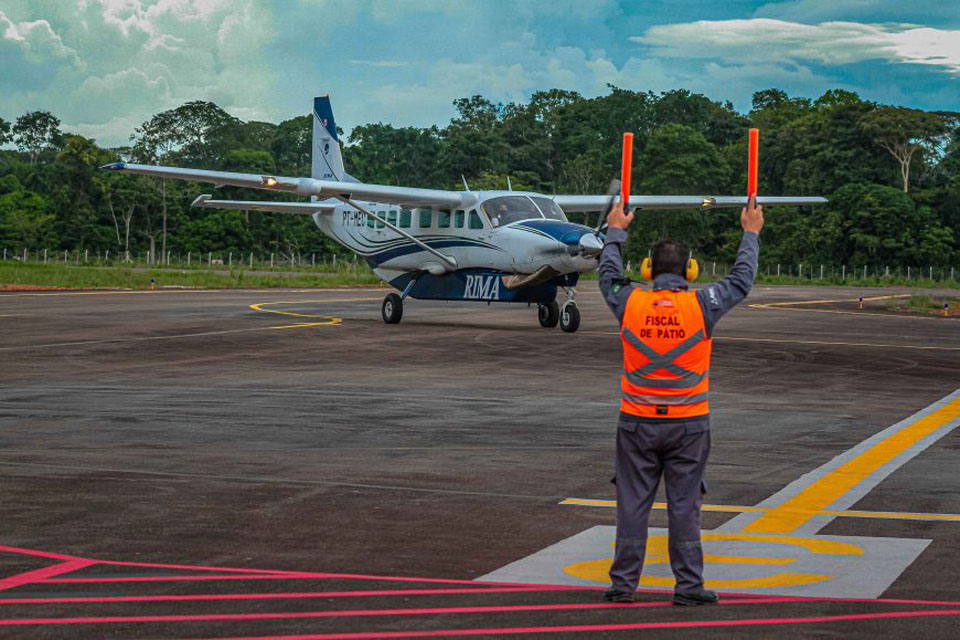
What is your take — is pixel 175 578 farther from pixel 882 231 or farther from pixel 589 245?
pixel 882 231

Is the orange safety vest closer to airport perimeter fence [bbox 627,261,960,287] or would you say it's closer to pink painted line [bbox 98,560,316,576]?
pink painted line [bbox 98,560,316,576]

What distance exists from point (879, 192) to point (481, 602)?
318ft

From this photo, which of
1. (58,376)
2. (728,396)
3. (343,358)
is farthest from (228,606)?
(343,358)

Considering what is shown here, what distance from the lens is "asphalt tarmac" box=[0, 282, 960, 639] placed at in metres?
6.62

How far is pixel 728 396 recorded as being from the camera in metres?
17.9

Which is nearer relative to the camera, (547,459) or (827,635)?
(827,635)

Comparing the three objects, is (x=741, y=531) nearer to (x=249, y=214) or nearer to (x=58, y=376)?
(x=58, y=376)

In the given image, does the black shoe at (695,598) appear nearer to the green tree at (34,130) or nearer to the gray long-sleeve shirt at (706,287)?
the gray long-sleeve shirt at (706,287)

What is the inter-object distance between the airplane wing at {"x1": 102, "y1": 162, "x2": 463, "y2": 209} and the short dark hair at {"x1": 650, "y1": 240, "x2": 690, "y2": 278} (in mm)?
23867

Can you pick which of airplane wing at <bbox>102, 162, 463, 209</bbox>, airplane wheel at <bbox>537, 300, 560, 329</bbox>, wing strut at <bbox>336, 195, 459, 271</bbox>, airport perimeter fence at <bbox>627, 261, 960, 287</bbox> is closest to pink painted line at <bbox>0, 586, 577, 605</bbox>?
airplane wing at <bbox>102, 162, 463, 209</bbox>

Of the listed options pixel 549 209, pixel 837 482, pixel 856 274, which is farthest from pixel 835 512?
pixel 856 274

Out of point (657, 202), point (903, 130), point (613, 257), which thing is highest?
point (903, 130)

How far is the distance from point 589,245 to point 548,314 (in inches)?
165

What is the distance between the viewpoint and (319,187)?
1225 inches
